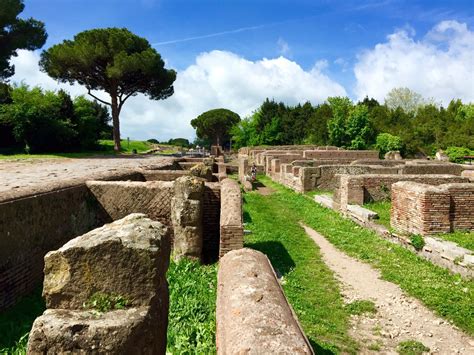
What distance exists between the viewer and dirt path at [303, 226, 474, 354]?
15.5 feet

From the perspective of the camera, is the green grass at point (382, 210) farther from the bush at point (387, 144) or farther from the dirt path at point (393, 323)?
the bush at point (387, 144)

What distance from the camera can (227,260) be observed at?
3719 mm

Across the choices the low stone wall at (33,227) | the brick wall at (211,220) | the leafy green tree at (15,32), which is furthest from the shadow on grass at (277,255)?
the leafy green tree at (15,32)

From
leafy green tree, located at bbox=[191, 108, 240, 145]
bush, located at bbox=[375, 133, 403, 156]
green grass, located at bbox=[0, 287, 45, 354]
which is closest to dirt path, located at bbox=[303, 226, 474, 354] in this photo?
green grass, located at bbox=[0, 287, 45, 354]

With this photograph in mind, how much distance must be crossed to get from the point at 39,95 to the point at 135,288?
30390mm

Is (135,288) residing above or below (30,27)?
below

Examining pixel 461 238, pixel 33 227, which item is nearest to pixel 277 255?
pixel 461 238

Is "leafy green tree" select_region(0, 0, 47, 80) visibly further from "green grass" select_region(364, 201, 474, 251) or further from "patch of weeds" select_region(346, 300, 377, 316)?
"patch of weeds" select_region(346, 300, 377, 316)

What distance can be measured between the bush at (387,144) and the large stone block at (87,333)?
38.3m

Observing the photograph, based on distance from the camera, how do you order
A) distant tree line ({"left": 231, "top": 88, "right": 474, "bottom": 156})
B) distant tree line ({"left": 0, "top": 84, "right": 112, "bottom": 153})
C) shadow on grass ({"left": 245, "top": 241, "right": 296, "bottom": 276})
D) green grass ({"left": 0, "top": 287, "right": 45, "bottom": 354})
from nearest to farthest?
green grass ({"left": 0, "top": 287, "right": 45, "bottom": 354}), shadow on grass ({"left": 245, "top": 241, "right": 296, "bottom": 276}), distant tree line ({"left": 0, "top": 84, "right": 112, "bottom": 153}), distant tree line ({"left": 231, "top": 88, "right": 474, "bottom": 156})

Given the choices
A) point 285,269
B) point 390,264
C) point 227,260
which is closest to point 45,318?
point 227,260

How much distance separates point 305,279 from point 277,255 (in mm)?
1165

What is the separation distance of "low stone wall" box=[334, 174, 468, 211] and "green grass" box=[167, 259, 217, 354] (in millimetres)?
6757

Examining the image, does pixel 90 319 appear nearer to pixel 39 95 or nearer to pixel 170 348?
pixel 170 348
